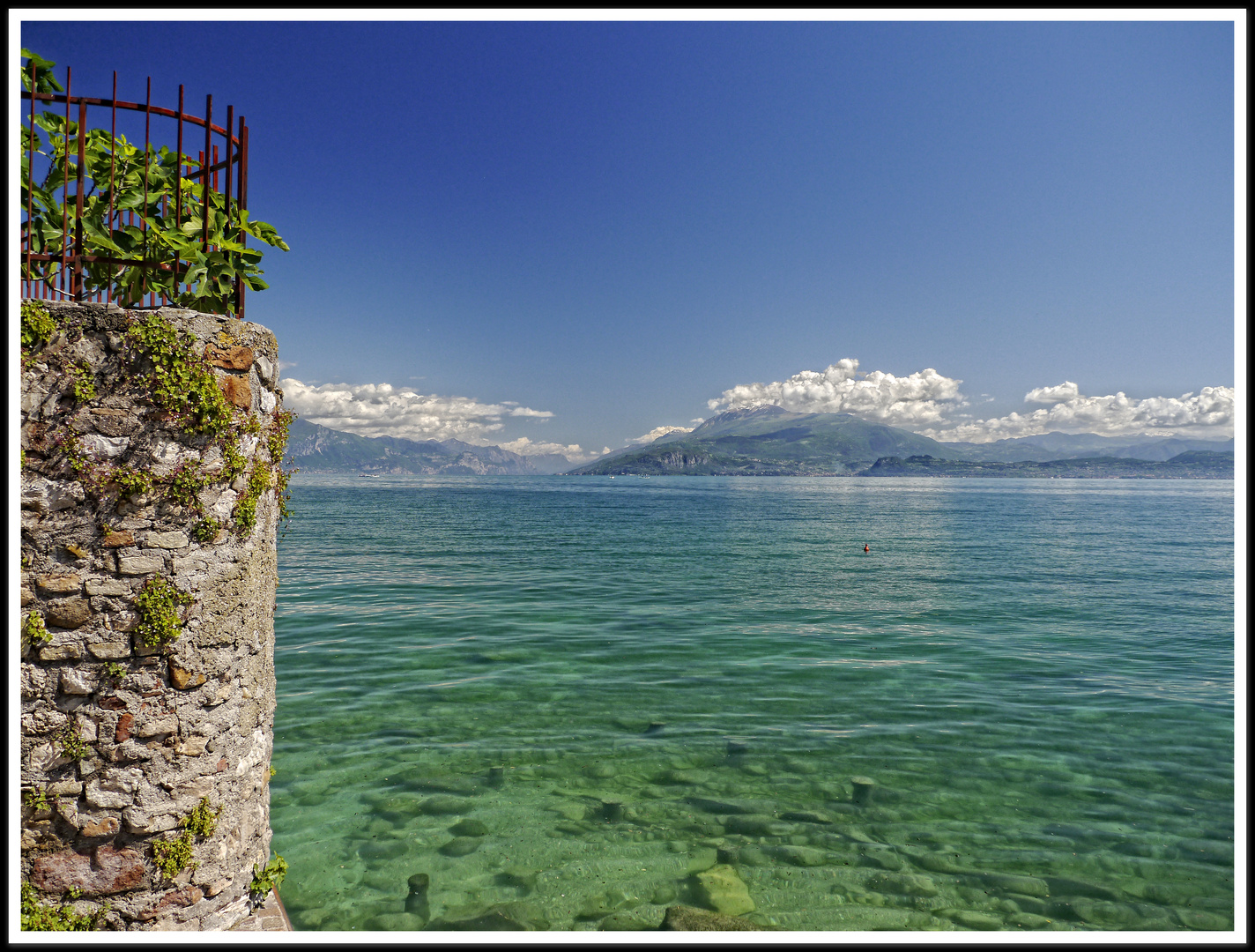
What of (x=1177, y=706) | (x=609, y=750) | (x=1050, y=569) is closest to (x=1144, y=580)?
(x=1050, y=569)

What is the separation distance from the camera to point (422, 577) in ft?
96.3

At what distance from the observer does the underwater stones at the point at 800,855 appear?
802 centimetres

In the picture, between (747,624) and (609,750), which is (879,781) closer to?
(609,750)

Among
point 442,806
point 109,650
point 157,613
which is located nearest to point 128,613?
point 157,613

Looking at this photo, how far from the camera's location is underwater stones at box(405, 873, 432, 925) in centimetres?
704

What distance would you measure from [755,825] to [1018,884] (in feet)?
10.4

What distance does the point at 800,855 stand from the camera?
26.8 feet

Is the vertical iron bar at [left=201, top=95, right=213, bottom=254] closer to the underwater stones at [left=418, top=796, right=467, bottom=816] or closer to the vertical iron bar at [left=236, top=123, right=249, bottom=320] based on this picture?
the vertical iron bar at [left=236, top=123, right=249, bottom=320]

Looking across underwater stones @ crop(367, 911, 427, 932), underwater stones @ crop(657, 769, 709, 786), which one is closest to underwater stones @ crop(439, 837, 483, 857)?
underwater stones @ crop(367, 911, 427, 932)

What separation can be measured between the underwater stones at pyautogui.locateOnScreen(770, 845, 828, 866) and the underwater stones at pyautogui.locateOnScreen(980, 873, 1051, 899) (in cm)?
191

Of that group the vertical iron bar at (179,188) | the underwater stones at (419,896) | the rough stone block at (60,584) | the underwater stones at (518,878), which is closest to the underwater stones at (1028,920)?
the underwater stones at (518,878)

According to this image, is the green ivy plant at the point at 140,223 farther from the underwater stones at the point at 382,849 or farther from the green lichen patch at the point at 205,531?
the underwater stones at the point at 382,849

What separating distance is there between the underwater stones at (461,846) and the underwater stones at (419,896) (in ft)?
1.54

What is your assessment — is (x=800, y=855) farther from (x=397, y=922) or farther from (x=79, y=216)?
(x=79, y=216)
